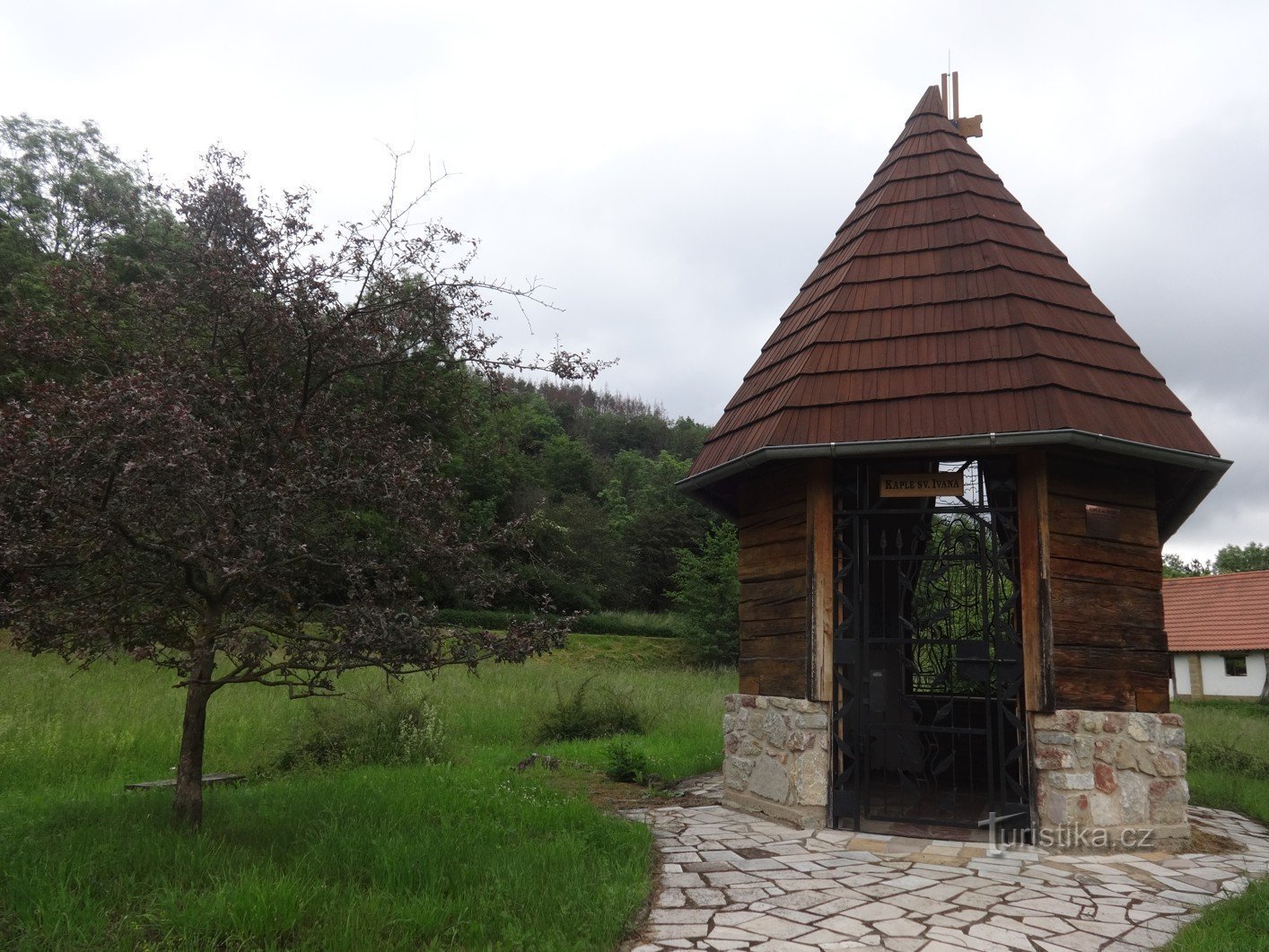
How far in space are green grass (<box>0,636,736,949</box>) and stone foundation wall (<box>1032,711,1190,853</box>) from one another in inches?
114

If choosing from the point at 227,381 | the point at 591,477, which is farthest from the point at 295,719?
the point at 591,477

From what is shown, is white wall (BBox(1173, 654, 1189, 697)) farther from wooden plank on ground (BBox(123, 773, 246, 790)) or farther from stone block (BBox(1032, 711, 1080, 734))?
wooden plank on ground (BBox(123, 773, 246, 790))

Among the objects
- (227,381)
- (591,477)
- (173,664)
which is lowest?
(173,664)

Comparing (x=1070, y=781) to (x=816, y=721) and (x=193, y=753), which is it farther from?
(x=193, y=753)

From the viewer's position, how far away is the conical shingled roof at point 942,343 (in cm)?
635

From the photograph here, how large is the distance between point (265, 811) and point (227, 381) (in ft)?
9.51

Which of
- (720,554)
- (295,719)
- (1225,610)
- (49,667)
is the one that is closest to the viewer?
(295,719)

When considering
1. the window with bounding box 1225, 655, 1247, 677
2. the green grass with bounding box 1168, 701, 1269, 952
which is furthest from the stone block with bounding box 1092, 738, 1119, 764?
the window with bounding box 1225, 655, 1247, 677

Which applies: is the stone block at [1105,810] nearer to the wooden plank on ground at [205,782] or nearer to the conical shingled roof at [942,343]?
the conical shingled roof at [942,343]

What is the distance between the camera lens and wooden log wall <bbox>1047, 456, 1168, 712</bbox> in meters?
6.18

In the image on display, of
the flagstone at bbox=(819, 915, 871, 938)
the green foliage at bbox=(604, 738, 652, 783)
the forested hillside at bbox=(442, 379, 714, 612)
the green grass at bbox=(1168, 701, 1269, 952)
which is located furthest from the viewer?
the forested hillside at bbox=(442, 379, 714, 612)

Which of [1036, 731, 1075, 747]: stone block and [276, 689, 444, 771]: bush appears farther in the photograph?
[276, 689, 444, 771]: bush

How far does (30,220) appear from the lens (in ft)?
77.8

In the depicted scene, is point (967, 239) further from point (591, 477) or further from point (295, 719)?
point (591, 477)
